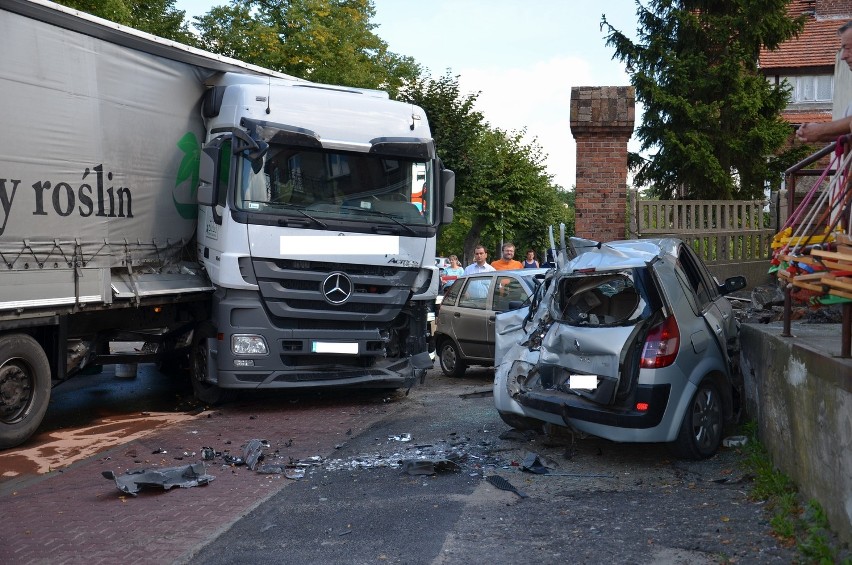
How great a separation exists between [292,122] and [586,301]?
423cm

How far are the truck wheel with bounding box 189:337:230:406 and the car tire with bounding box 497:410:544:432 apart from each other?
3983mm

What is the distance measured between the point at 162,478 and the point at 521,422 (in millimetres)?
3240

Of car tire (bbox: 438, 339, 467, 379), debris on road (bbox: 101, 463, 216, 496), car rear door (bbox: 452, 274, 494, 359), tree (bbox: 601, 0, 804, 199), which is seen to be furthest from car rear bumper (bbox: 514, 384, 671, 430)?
tree (bbox: 601, 0, 804, 199)

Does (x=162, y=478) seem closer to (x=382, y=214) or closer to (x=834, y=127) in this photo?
(x=382, y=214)

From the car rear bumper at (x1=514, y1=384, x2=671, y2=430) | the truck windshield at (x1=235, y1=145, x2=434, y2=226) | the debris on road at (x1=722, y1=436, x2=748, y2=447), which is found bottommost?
the debris on road at (x1=722, y1=436, x2=748, y2=447)

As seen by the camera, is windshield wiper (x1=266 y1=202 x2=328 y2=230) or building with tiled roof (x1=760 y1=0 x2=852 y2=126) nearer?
windshield wiper (x1=266 y1=202 x2=328 y2=230)

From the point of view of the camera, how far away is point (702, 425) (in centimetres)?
747

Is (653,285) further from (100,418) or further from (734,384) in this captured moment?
(100,418)

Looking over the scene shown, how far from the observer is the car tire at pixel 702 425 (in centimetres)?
730

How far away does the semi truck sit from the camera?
897 cm

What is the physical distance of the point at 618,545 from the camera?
5426 millimetres

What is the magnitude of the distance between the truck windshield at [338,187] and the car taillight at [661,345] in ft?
14.3

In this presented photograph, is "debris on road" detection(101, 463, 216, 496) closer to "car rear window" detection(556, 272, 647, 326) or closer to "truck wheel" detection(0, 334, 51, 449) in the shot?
"truck wheel" detection(0, 334, 51, 449)

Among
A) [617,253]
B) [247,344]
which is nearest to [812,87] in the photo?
[247,344]
